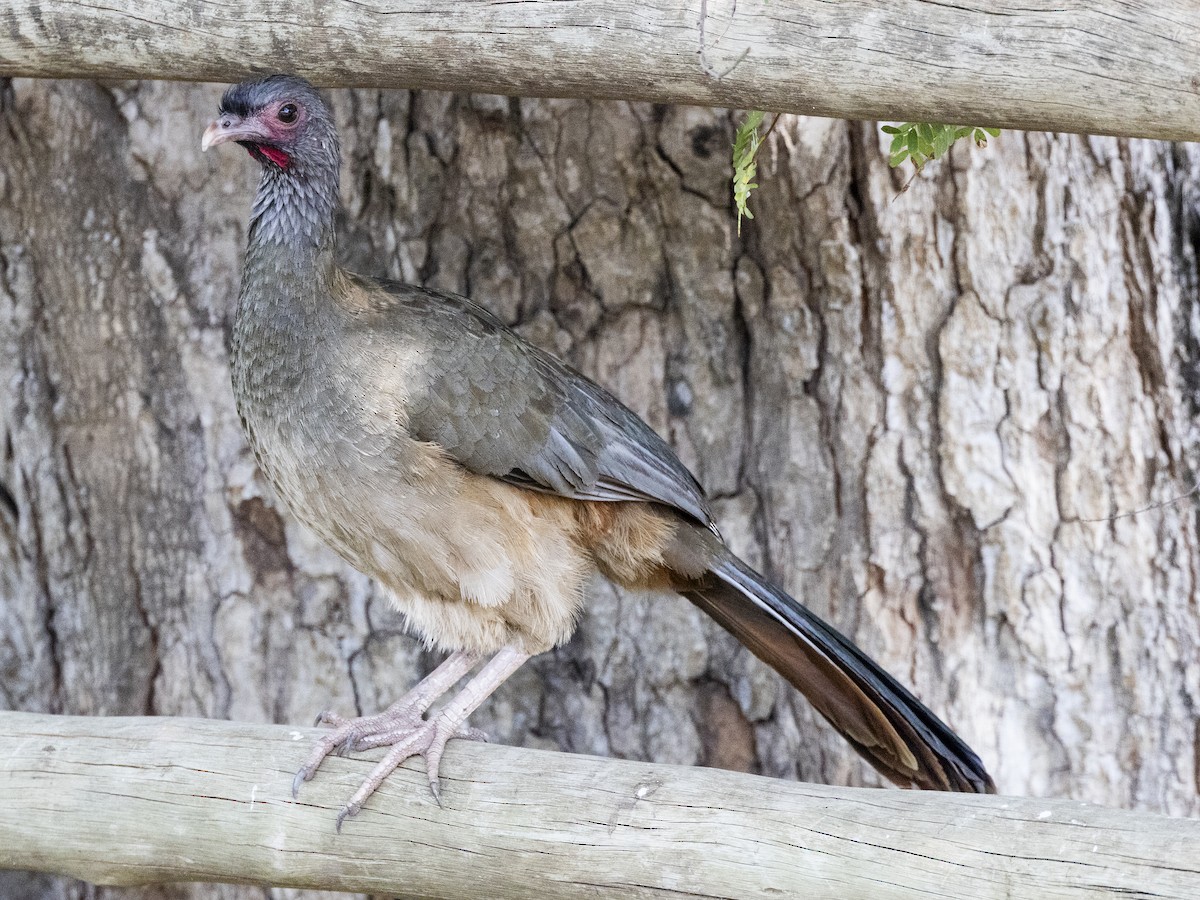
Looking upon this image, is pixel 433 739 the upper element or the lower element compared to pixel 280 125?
lower

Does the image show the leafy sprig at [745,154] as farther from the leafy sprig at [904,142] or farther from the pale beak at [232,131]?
the pale beak at [232,131]

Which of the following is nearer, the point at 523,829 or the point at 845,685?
the point at 523,829

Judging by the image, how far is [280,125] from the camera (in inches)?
102

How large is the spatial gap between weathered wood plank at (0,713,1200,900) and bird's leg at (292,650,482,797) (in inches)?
1.3

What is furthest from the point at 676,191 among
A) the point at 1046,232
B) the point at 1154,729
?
the point at 1154,729

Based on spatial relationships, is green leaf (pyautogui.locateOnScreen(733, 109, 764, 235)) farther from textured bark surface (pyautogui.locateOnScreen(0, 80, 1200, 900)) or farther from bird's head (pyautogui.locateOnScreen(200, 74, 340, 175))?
bird's head (pyautogui.locateOnScreen(200, 74, 340, 175))

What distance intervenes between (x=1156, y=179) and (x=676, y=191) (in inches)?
46.9

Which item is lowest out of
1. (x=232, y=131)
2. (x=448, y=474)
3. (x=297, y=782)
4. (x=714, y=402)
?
(x=297, y=782)

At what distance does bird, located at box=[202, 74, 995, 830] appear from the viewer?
2.62 metres

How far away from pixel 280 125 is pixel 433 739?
1.29 metres

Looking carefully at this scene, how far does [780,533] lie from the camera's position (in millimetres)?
3414

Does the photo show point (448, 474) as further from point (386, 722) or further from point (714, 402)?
point (714, 402)

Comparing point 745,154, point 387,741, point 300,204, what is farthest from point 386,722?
point 745,154

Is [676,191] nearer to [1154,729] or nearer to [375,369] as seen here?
[375,369]
